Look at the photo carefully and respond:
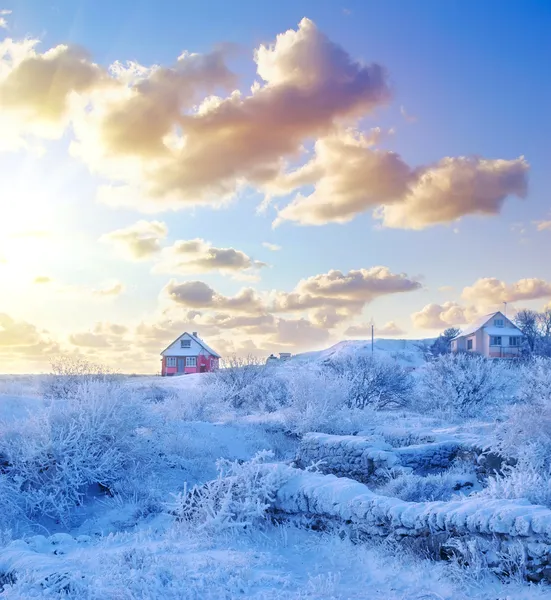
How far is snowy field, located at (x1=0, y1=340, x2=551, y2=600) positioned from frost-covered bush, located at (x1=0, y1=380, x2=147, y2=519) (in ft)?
0.15

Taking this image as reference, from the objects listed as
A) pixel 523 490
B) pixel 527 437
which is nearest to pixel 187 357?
pixel 527 437

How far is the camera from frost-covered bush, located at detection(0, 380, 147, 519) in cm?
1331

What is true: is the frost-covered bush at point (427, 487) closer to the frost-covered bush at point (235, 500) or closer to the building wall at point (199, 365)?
the frost-covered bush at point (235, 500)

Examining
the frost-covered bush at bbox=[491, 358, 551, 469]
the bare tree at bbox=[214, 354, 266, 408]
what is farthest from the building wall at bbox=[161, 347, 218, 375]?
the frost-covered bush at bbox=[491, 358, 551, 469]

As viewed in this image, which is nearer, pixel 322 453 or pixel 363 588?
pixel 363 588

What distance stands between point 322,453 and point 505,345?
148 ft

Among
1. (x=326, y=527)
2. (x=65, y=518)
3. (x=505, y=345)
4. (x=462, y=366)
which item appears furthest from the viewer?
(x=505, y=345)

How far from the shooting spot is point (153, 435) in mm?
17078

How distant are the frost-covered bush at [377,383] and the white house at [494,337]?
2293cm

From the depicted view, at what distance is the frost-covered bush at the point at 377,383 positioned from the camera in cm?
3103

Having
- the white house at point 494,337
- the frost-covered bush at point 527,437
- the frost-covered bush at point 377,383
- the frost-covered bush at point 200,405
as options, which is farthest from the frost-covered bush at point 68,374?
the white house at point 494,337

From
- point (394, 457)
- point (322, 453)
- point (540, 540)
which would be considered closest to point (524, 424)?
point (394, 457)

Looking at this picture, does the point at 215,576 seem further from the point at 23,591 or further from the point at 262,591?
the point at 23,591

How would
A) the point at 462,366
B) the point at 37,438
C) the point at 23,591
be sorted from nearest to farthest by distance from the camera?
the point at 23,591
the point at 37,438
the point at 462,366
